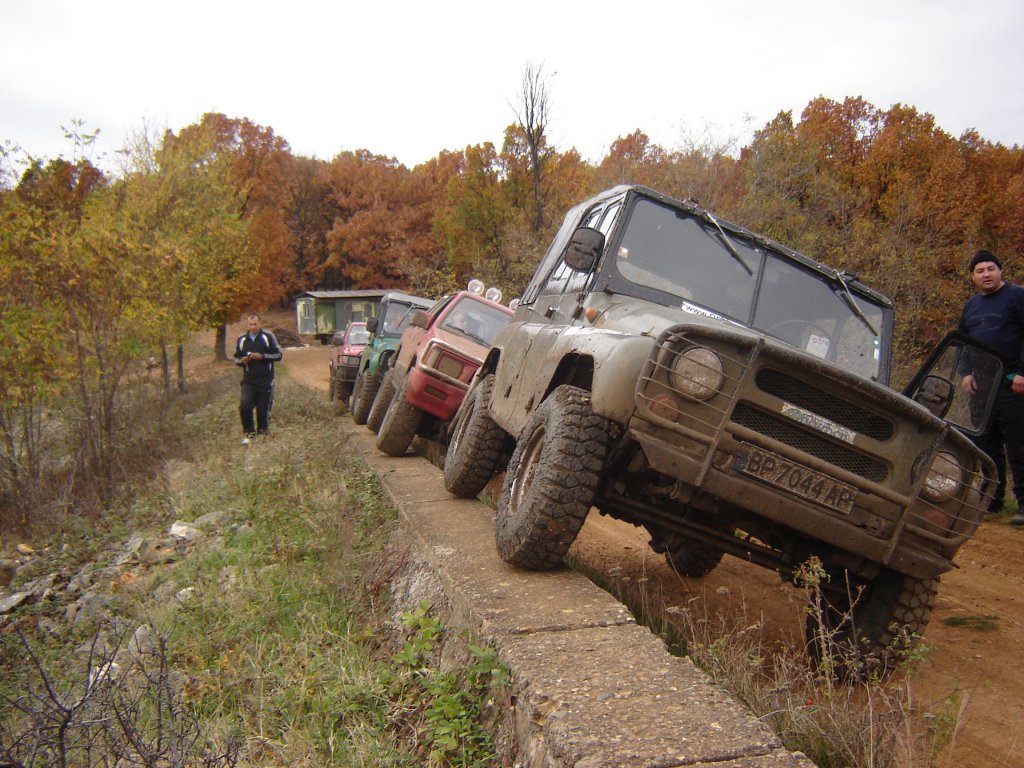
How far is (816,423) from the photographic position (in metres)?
3.17

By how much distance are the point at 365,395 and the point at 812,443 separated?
8.41 meters

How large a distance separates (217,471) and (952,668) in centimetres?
853

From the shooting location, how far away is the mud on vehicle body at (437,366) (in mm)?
7672

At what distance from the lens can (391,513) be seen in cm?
557

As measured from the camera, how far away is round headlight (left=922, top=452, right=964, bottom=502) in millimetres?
3200

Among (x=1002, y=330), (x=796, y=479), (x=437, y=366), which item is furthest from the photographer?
(x=437, y=366)

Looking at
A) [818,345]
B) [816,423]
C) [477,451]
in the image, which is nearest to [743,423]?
[816,423]

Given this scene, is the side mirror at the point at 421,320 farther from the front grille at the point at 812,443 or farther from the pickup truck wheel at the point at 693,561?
the front grille at the point at 812,443

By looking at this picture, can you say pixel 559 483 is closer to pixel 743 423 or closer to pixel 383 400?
pixel 743 423

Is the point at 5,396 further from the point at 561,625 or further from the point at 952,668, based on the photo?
the point at 952,668

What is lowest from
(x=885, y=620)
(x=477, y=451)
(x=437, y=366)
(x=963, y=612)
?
(x=963, y=612)

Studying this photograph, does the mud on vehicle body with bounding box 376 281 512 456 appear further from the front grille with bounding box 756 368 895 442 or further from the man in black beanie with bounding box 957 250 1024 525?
the front grille with bounding box 756 368 895 442

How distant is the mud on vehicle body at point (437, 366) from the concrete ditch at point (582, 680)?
3.52 m

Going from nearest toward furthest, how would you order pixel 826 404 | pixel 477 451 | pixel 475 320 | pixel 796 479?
pixel 796 479
pixel 826 404
pixel 477 451
pixel 475 320
